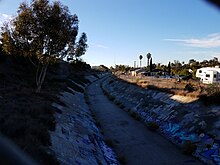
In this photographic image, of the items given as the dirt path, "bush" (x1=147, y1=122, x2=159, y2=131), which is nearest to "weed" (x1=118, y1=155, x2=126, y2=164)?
the dirt path

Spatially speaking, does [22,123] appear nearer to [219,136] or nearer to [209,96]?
[219,136]

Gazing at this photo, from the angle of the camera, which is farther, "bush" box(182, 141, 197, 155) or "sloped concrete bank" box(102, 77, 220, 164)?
"bush" box(182, 141, 197, 155)

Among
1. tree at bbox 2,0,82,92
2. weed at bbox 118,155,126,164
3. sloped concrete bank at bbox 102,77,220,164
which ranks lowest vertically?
weed at bbox 118,155,126,164

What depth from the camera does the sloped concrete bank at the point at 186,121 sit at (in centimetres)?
1536

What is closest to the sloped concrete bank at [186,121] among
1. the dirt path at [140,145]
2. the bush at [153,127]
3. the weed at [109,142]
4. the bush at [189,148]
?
the bush at [189,148]

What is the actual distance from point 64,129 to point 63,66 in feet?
198

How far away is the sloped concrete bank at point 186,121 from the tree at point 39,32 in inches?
434

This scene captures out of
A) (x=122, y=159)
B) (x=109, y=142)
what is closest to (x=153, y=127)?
(x=109, y=142)

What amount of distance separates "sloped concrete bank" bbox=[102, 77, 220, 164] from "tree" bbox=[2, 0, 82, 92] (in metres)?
11.0

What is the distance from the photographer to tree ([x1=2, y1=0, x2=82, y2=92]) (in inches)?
1031

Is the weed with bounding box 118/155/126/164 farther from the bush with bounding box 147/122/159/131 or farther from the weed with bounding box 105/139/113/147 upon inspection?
the bush with bounding box 147/122/159/131

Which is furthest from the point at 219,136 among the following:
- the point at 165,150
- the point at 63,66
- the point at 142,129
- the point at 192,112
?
the point at 63,66

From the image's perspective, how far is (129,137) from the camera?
19.9 meters

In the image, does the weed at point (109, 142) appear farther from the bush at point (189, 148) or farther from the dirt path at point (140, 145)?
the bush at point (189, 148)
